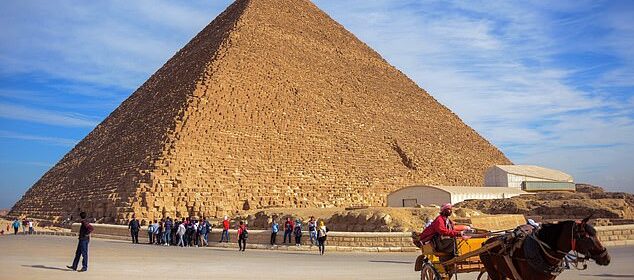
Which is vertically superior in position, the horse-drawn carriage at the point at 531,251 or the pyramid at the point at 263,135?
the pyramid at the point at 263,135

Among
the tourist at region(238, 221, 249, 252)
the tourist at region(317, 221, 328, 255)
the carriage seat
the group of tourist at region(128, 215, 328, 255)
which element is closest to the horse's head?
the carriage seat

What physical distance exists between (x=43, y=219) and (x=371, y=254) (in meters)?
29.2

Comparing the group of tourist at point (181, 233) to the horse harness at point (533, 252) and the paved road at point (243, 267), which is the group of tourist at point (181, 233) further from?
the horse harness at point (533, 252)

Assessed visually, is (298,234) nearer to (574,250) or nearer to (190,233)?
(190,233)

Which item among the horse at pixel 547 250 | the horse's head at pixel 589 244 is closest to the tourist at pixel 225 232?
the horse at pixel 547 250

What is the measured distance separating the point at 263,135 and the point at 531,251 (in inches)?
1279

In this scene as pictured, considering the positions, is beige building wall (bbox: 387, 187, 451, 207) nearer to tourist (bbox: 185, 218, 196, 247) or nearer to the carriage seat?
tourist (bbox: 185, 218, 196, 247)

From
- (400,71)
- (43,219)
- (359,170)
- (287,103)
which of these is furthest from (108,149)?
(400,71)

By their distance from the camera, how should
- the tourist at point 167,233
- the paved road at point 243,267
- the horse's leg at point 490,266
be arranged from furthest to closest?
the tourist at point 167,233
the paved road at point 243,267
the horse's leg at point 490,266

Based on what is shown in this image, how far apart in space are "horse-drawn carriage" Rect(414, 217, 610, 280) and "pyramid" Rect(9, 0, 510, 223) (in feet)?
77.2

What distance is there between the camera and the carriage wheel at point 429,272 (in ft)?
21.2

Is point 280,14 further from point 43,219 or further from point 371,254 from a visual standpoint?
point 371,254

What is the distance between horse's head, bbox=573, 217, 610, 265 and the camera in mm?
5035

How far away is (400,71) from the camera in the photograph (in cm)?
5969
